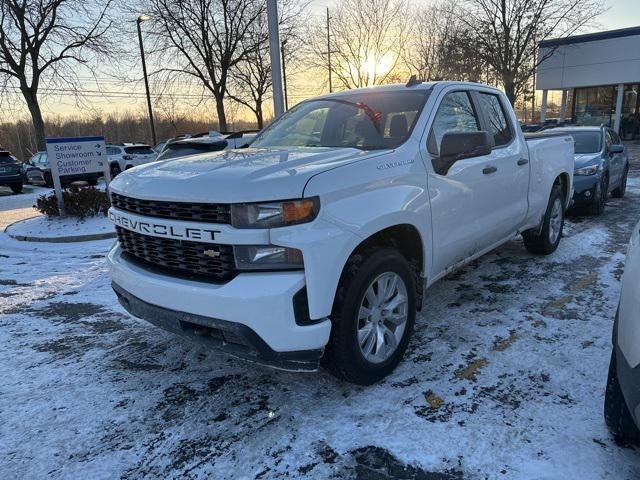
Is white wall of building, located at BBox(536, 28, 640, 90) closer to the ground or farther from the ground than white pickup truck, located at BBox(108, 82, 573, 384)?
farther from the ground

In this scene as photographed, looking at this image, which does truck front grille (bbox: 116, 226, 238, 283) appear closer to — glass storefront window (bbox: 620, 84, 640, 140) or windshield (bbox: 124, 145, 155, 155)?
windshield (bbox: 124, 145, 155, 155)

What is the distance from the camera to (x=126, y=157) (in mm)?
22781

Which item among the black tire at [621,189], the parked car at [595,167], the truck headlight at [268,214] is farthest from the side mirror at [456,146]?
the black tire at [621,189]

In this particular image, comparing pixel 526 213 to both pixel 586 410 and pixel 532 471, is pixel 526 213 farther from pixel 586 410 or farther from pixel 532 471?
pixel 532 471

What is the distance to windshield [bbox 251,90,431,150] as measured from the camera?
12.2ft

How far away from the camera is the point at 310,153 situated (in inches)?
133

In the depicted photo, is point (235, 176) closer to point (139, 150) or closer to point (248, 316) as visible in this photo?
point (248, 316)

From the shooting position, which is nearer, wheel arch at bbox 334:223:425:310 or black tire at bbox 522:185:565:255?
wheel arch at bbox 334:223:425:310

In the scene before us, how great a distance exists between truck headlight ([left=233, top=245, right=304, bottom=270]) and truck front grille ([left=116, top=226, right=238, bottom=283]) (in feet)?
0.19

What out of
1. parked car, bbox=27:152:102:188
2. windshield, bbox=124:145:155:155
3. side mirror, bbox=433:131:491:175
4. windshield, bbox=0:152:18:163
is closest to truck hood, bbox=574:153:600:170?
side mirror, bbox=433:131:491:175

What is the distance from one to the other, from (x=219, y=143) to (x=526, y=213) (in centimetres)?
331

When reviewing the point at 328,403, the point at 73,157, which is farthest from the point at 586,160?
the point at 73,157

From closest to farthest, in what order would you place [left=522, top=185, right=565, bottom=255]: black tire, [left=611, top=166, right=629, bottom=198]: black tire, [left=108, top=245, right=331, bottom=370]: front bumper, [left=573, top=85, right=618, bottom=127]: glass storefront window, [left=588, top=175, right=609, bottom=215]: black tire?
[left=108, top=245, right=331, bottom=370]: front bumper < [left=522, top=185, right=565, bottom=255]: black tire < [left=588, top=175, right=609, bottom=215]: black tire < [left=611, top=166, right=629, bottom=198]: black tire < [left=573, top=85, right=618, bottom=127]: glass storefront window

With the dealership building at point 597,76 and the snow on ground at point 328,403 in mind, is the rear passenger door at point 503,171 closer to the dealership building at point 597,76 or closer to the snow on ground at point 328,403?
the snow on ground at point 328,403
